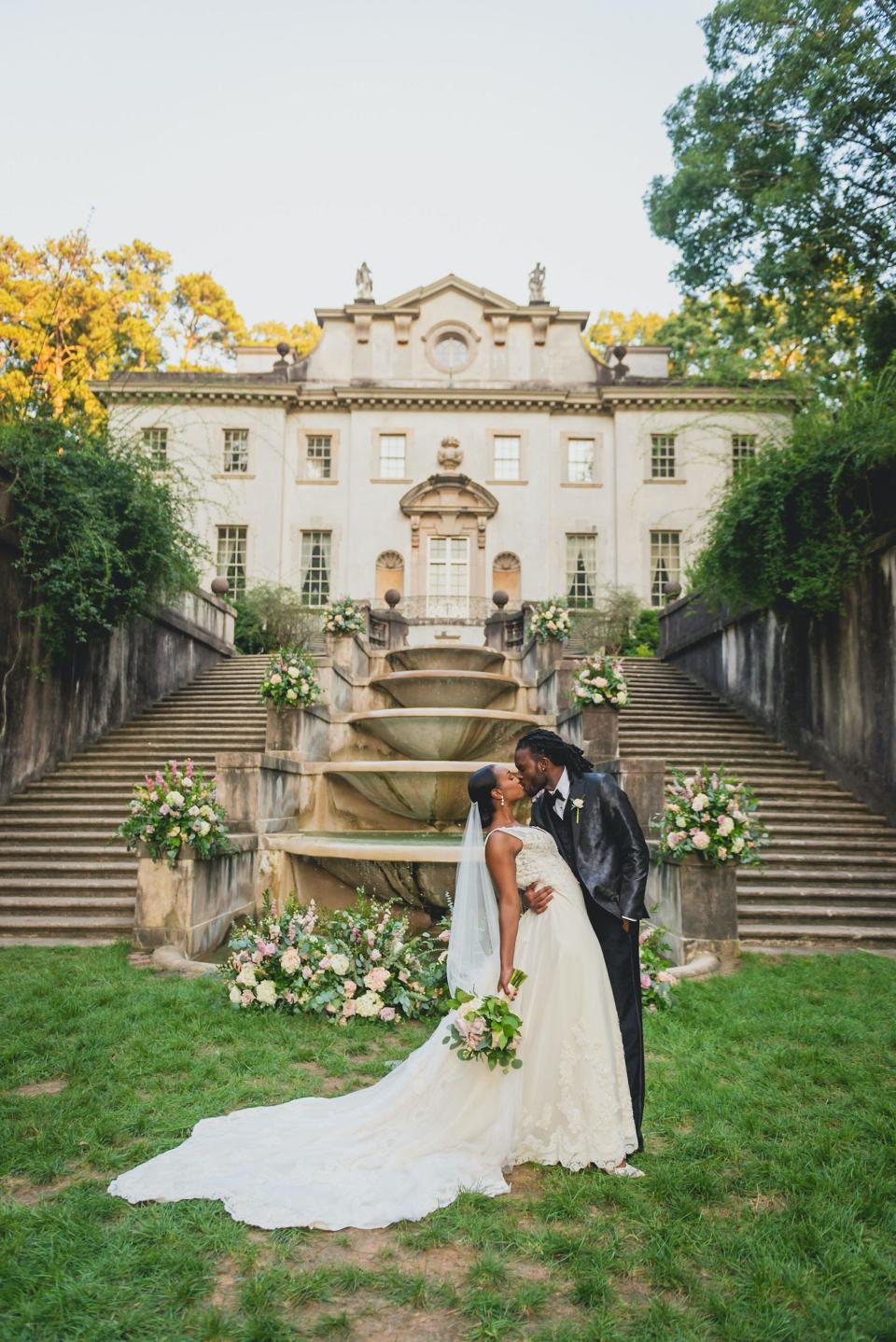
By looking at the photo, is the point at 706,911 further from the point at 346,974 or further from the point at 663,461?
the point at 663,461

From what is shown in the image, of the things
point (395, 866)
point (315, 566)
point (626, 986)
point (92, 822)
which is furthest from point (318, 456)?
point (626, 986)

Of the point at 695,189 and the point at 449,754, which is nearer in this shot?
the point at 449,754

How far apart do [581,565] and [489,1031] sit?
2771 cm

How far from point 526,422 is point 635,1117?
94.3 feet

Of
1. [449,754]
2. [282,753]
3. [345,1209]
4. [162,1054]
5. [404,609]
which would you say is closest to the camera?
[345,1209]

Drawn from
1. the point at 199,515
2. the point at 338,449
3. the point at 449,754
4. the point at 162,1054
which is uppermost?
the point at 338,449

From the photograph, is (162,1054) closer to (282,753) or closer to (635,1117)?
(635,1117)

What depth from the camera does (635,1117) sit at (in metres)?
3.91

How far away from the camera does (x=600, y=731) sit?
1176cm

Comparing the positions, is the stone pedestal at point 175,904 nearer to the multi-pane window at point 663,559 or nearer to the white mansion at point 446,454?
the white mansion at point 446,454

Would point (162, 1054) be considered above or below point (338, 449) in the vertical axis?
below

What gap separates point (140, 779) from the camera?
12.3m

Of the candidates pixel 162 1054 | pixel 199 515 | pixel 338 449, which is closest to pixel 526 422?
pixel 338 449

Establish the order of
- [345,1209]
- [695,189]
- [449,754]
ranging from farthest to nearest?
[695,189] → [449,754] → [345,1209]
